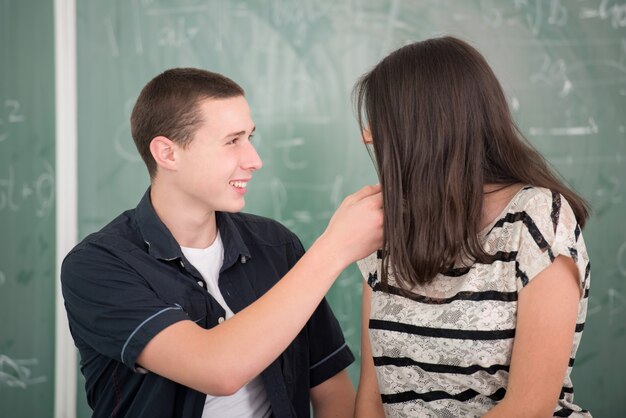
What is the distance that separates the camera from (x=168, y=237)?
64.4 inches

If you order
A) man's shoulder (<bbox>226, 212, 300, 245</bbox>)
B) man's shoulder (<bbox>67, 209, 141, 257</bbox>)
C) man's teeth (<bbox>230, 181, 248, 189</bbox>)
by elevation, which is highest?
man's teeth (<bbox>230, 181, 248, 189</bbox>)

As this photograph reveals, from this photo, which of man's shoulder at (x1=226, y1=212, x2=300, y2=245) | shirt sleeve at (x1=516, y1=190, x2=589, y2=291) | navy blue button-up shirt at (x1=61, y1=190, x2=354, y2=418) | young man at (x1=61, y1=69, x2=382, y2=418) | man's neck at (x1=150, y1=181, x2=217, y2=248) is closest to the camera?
shirt sleeve at (x1=516, y1=190, x2=589, y2=291)

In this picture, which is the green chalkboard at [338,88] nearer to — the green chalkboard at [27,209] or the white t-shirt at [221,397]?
the green chalkboard at [27,209]

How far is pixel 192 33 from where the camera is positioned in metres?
2.54

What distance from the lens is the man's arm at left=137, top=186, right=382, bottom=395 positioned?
1.32m

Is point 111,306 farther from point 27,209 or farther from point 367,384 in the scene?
point 27,209

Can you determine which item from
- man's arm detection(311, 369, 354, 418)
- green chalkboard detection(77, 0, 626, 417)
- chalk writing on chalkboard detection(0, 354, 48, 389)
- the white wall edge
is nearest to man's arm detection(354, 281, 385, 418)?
man's arm detection(311, 369, 354, 418)

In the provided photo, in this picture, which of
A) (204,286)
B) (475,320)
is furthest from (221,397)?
(475,320)

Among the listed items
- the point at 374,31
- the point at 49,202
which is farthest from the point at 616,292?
the point at 49,202

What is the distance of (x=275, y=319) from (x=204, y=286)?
37cm

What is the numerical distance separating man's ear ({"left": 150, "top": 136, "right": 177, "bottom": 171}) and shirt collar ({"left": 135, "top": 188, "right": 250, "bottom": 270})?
0.09 metres

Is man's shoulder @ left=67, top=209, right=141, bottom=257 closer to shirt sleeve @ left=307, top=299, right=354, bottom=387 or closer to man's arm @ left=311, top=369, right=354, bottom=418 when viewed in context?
shirt sleeve @ left=307, top=299, right=354, bottom=387

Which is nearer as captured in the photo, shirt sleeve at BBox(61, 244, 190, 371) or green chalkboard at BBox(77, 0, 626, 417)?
shirt sleeve at BBox(61, 244, 190, 371)

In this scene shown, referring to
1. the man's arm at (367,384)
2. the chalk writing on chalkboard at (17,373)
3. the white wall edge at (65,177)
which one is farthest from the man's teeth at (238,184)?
the chalk writing on chalkboard at (17,373)
